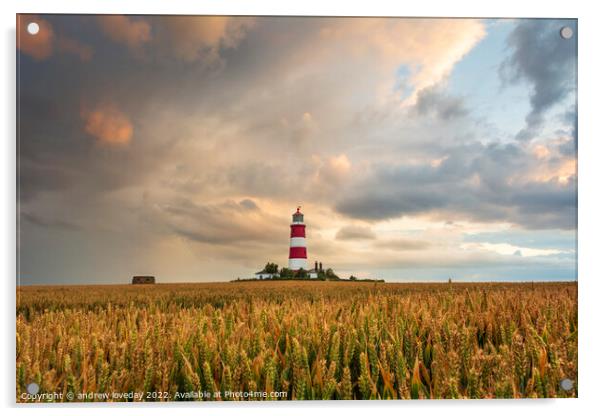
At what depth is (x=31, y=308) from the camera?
4.20m

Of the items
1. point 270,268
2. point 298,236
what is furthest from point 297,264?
point 298,236

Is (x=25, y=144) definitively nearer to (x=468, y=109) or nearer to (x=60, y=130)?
(x=60, y=130)

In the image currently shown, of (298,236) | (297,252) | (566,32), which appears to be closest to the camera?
(566,32)

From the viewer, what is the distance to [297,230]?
185 inches

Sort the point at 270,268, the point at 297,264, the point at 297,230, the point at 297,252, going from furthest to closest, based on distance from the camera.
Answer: the point at 297,264 < the point at 270,268 < the point at 297,252 < the point at 297,230

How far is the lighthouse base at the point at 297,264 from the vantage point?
5382 millimetres

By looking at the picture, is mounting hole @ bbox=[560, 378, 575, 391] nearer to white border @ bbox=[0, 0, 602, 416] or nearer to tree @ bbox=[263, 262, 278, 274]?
white border @ bbox=[0, 0, 602, 416]

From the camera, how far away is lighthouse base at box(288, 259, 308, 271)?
5.38m

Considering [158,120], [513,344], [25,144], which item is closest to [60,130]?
[25,144]

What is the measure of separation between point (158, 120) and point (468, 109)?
2752 millimetres

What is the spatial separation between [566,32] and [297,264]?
3767 millimetres

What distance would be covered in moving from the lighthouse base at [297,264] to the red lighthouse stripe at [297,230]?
63 centimetres

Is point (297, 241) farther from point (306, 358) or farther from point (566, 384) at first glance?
point (566, 384)

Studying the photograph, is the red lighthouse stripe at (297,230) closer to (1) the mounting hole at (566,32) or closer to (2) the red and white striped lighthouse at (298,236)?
(2) the red and white striped lighthouse at (298,236)
